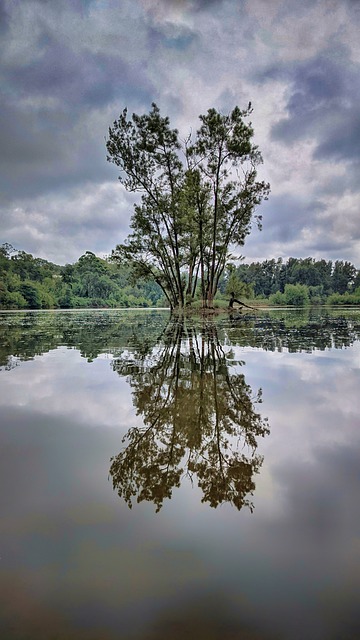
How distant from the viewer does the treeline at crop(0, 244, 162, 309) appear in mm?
54684

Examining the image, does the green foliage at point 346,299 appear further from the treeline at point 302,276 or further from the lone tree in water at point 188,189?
the lone tree in water at point 188,189

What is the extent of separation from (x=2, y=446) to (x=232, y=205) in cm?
1944

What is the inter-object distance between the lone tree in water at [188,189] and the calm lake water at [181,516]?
54.3ft

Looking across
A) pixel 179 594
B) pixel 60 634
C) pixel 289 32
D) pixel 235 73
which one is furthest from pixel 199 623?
pixel 235 73

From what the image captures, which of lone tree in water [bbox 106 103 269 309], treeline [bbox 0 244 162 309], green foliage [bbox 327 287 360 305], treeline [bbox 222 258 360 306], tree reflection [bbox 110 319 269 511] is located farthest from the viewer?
treeline [bbox 222 258 360 306]

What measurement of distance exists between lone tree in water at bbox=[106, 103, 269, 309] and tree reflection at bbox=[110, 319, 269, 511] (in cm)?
1580

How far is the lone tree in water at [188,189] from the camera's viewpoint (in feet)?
58.4

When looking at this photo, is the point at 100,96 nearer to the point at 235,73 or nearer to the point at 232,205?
the point at 235,73

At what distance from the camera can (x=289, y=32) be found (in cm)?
1677

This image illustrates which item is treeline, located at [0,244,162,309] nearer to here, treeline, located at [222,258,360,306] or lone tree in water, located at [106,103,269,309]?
treeline, located at [222,258,360,306]

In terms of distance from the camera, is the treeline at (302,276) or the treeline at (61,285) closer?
the treeline at (61,285)

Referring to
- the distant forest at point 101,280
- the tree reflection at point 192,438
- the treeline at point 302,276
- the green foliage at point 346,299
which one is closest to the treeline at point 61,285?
the distant forest at point 101,280

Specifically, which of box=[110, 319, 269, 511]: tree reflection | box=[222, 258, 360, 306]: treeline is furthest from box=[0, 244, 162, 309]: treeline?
box=[110, 319, 269, 511]: tree reflection

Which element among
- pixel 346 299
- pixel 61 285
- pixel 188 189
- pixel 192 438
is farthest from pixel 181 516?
pixel 61 285
